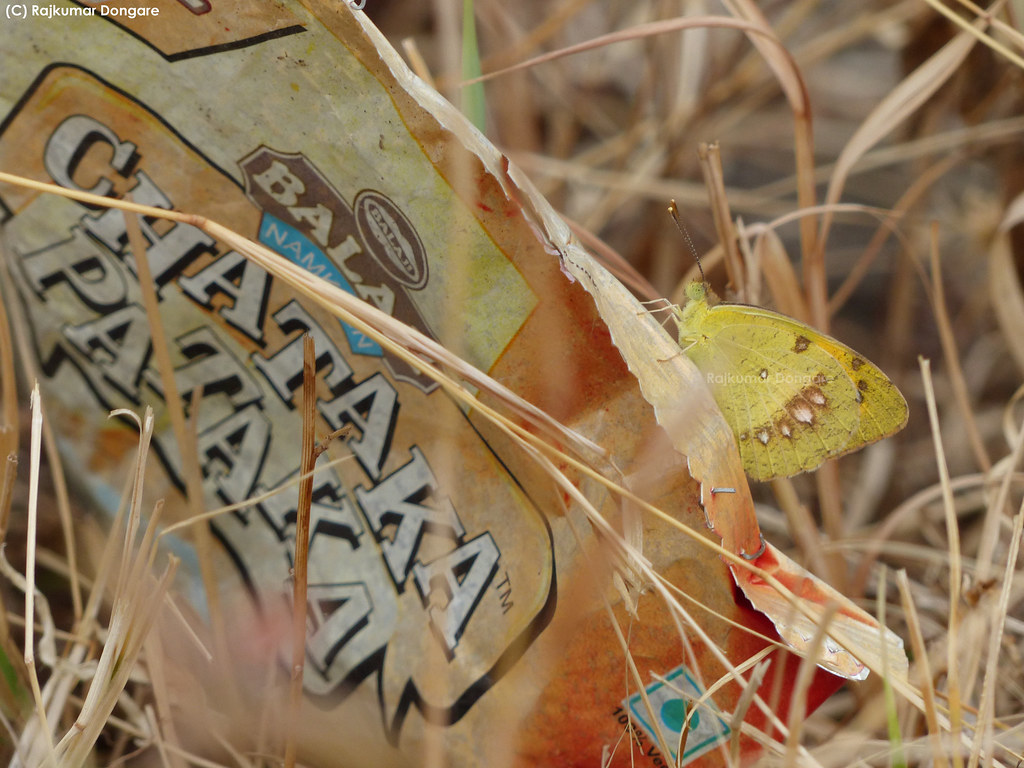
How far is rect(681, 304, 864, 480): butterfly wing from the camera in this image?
0.58 metres

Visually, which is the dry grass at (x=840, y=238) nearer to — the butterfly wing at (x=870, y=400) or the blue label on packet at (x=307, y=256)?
the butterfly wing at (x=870, y=400)

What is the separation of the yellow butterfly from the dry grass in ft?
0.16

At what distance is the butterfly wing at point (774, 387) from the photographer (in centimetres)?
58

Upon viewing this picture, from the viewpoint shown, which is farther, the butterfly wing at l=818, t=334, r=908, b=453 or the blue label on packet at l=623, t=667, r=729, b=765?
the butterfly wing at l=818, t=334, r=908, b=453

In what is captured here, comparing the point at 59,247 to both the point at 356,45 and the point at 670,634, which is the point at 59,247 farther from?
the point at 670,634

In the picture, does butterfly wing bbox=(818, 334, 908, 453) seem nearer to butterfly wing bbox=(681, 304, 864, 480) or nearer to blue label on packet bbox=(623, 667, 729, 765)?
butterfly wing bbox=(681, 304, 864, 480)

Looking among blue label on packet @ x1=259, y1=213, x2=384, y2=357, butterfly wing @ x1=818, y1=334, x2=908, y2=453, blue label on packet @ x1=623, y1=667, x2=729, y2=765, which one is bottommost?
blue label on packet @ x1=623, y1=667, x2=729, y2=765

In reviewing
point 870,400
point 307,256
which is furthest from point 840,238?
point 307,256

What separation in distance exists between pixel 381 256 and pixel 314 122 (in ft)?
0.29

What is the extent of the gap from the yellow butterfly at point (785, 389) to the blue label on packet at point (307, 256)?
0.80 feet

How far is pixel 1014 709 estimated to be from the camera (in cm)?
61

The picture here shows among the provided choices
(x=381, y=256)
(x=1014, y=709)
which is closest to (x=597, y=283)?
(x=381, y=256)

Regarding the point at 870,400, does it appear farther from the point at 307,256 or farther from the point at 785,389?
the point at 307,256

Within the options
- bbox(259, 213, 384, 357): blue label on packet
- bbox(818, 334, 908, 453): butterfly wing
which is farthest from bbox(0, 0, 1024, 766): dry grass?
bbox(259, 213, 384, 357): blue label on packet
